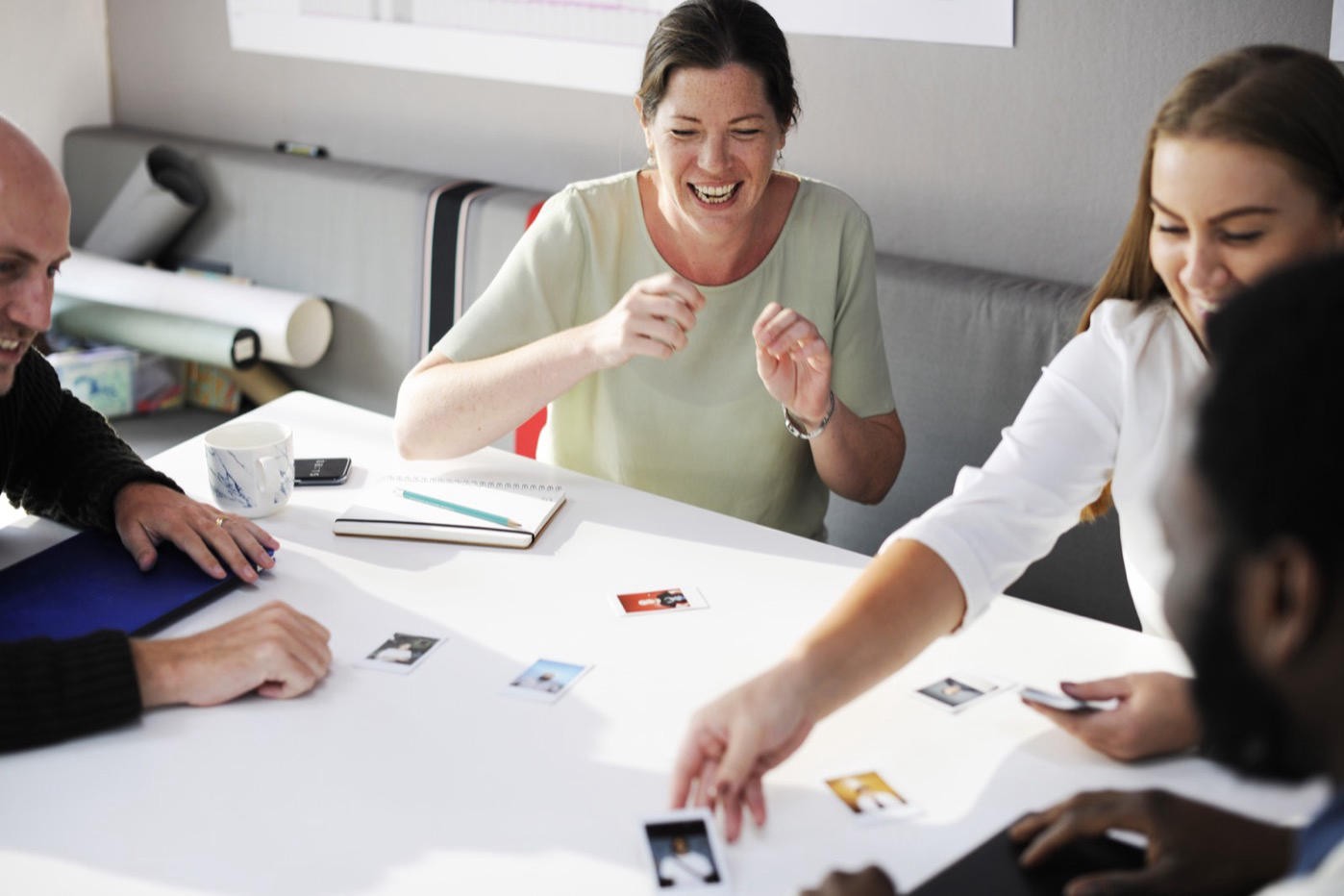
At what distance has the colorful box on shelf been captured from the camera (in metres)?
2.66

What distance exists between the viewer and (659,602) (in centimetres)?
131

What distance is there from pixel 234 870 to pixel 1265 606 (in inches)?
27.7

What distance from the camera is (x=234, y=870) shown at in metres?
0.92

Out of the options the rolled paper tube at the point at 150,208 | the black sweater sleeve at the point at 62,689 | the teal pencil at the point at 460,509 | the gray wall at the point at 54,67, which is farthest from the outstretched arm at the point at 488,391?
the gray wall at the point at 54,67

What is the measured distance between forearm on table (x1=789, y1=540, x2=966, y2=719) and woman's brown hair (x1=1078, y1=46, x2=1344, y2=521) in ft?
1.52

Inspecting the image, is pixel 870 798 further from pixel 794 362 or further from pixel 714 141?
pixel 714 141

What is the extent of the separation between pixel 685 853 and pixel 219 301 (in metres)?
2.16

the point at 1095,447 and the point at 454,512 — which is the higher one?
the point at 1095,447

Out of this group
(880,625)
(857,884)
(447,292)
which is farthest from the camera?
(447,292)

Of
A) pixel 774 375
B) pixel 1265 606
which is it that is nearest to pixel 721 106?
pixel 774 375

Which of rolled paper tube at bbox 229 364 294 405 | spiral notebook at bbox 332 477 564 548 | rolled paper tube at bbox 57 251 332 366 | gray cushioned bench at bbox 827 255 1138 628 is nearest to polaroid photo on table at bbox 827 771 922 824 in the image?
spiral notebook at bbox 332 477 564 548

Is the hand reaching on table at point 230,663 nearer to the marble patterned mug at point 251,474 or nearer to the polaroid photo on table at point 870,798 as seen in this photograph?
the marble patterned mug at point 251,474

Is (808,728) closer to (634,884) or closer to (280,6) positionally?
(634,884)

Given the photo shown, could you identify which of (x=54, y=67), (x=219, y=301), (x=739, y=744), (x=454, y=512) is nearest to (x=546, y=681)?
(x=739, y=744)
